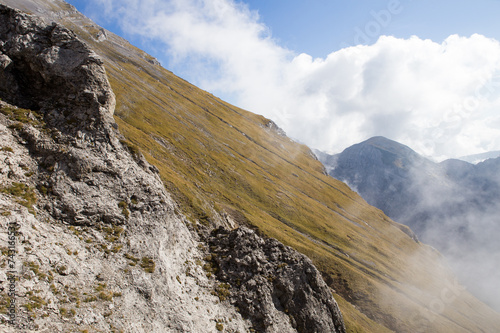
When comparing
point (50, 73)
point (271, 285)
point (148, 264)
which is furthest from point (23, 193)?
point (271, 285)

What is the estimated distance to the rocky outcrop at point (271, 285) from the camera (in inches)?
1282

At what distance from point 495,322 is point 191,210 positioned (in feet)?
540

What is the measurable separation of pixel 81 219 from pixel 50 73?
1755 cm

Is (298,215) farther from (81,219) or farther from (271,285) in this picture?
(81,219)

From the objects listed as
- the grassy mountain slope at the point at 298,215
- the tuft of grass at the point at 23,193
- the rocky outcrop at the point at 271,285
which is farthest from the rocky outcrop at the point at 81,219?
the grassy mountain slope at the point at 298,215

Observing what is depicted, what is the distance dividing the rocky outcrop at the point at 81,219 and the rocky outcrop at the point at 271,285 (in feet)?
1.44

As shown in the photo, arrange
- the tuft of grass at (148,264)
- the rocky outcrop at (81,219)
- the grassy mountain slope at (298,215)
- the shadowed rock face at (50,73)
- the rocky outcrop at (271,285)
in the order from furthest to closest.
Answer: the grassy mountain slope at (298,215), the rocky outcrop at (271,285), the shadowed rock face at (50,73), the tuft of grass at (148,264), the rocky outcrop at (81,219)

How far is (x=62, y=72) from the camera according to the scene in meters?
29.3

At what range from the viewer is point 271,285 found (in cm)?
3550

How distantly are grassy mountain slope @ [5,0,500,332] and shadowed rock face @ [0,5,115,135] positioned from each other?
13.1 metres

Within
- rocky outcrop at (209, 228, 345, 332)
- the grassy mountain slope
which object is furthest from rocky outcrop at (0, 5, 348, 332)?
the grassy mountain slope

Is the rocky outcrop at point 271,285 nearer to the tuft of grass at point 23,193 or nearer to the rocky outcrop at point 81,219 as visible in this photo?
the rocky outcrop at point 81,219

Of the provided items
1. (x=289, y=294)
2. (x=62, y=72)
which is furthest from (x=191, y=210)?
(x=62, y=72)

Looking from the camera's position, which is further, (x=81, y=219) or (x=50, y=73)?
(x=50, y=73)
